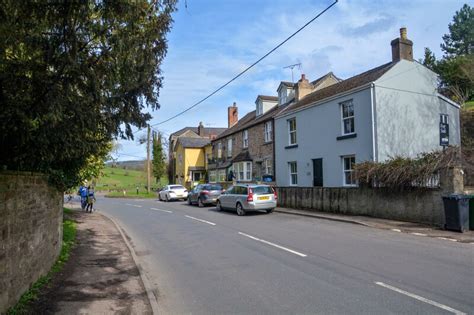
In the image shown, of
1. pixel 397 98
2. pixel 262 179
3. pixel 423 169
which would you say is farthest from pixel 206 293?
pixel 262 179

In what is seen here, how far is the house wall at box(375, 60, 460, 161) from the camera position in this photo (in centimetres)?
1912

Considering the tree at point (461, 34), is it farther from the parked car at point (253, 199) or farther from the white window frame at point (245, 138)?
the parked car at point (253, 199)

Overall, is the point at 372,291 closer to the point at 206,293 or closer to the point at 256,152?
the point at 206,293

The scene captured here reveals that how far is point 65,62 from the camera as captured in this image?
4.72 meters

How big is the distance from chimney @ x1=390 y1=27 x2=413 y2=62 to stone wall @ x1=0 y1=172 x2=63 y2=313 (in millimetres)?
19418

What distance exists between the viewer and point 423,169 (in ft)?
44.9

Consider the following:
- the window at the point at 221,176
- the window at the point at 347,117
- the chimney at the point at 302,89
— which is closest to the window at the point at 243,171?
the window at the point at 221,176

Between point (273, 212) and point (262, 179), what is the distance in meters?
7.71

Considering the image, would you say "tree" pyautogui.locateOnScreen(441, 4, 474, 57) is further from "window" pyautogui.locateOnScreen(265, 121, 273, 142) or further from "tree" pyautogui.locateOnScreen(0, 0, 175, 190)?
"tree" pyautogui.locateOnScreen(0, 0, 175, 190)

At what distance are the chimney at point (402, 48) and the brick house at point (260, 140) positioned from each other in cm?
767

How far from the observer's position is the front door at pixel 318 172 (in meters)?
22.2

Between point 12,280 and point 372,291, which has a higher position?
point 12,280

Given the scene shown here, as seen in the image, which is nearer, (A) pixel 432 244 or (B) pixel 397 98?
(A) pixel 432 244

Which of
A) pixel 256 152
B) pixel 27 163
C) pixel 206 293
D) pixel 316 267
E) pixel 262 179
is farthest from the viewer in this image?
pixel 256 152
